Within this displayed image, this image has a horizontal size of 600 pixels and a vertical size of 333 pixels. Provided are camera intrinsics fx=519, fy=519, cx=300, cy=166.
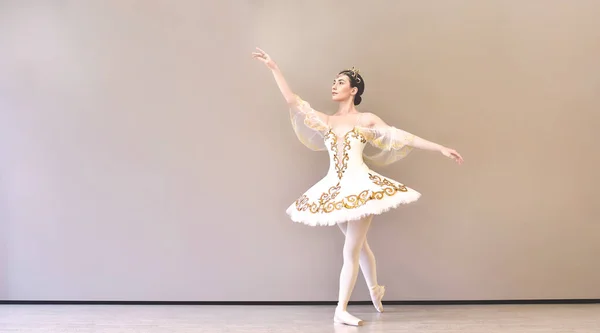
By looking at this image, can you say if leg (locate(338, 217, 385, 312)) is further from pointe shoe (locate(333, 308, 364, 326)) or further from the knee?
pointe shoe (locate(333, 308, 364, 326))

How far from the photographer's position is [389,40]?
3.75m

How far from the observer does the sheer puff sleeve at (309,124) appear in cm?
326

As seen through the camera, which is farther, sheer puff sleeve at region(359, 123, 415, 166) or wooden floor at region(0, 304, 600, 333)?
sheer puff sleeve at region(359, 123, 415, 166)

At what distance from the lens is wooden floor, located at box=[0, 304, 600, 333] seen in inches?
114

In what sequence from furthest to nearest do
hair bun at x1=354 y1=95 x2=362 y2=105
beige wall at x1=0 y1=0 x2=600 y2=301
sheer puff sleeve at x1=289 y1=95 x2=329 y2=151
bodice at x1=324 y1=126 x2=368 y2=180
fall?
beige wall at x1=0 y1=0 x2=600 y2=301 < hair bun at x1=354 y1=95 x2=362 y2=105 < sheer puff sleeve at x1=289 y1=95 x2=329 y2=151 < bodice at x1=324 y1=126 x2=368 y2=180

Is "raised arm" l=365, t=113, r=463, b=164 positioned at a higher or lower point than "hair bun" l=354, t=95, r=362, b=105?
lower

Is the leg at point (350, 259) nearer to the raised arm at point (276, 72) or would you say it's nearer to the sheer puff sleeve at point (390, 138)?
the sheer puff sleeve at point (390, 138)

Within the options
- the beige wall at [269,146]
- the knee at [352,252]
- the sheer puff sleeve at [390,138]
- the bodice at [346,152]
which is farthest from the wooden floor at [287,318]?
the sheer puff sleeve at [390,138]

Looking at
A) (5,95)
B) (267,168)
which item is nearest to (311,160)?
(267,168)

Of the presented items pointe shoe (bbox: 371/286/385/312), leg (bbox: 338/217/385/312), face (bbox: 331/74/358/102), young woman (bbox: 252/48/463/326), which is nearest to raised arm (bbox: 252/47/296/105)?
young woman (bbox: 252/48/463/326)

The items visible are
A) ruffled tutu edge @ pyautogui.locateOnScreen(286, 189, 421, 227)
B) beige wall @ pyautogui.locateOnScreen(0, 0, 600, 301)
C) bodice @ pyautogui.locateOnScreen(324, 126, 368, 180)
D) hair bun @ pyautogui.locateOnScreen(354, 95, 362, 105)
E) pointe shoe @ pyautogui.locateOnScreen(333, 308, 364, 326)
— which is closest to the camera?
ruffled tutu edge @ pyautogui.locateOnScreen(286, 189, 421, 227)

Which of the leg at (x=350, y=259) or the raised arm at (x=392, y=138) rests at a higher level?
the raised arm at (x=392, y=138)

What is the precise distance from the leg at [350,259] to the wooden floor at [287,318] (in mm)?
85

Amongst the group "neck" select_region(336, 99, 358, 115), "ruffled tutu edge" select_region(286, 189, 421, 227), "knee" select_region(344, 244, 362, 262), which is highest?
"neck" select_region(336, 99, 358, 115)
